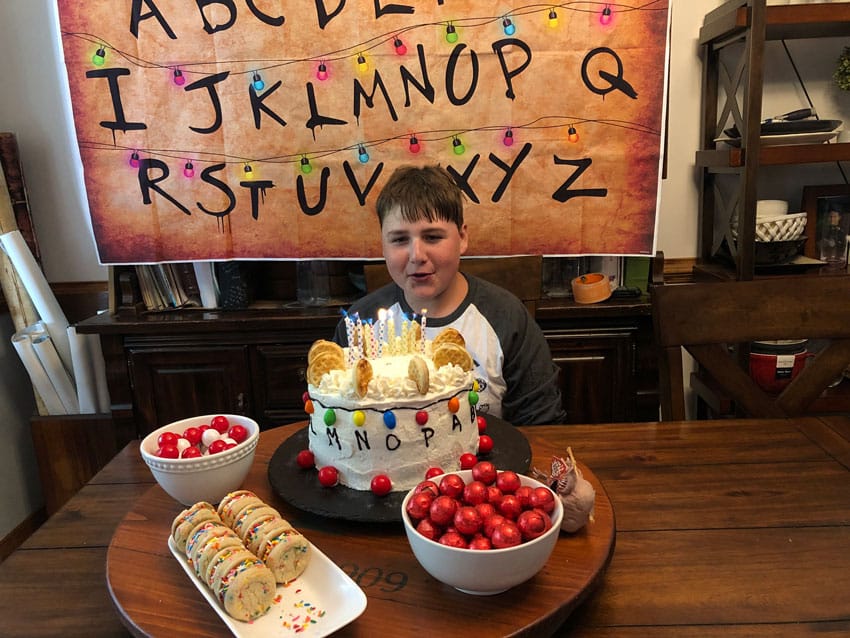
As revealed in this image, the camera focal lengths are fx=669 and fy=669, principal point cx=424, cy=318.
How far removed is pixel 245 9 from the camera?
6.63ft

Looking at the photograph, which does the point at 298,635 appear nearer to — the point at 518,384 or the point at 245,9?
the point at 518,384

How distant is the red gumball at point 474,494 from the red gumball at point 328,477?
245mm

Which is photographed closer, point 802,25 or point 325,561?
point 325,561

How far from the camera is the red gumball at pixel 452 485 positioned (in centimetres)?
81

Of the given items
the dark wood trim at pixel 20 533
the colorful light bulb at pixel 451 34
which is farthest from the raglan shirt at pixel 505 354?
the dark wood trim at pixel 20 533

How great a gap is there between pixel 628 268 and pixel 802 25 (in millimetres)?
864

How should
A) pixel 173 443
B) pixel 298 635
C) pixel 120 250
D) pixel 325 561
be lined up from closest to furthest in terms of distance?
pixel 298 635, pixel 325 561, pixel 173 443, pixel 120 250

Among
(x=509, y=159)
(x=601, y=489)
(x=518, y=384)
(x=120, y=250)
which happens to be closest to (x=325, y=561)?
(x=601, y=489)

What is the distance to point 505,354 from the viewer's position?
1532 millimetres

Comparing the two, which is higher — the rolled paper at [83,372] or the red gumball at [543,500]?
the red gumball at [543,500]

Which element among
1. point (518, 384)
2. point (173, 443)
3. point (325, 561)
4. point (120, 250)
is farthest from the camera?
point (120, 250)

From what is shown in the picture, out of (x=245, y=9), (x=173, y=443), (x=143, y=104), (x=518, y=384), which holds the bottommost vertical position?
(x=518, y=384)

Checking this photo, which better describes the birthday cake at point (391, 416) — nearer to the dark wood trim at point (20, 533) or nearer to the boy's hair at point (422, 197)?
the boy's hair at point (422, 197)

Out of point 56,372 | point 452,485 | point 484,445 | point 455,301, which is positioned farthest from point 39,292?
point 452,485
